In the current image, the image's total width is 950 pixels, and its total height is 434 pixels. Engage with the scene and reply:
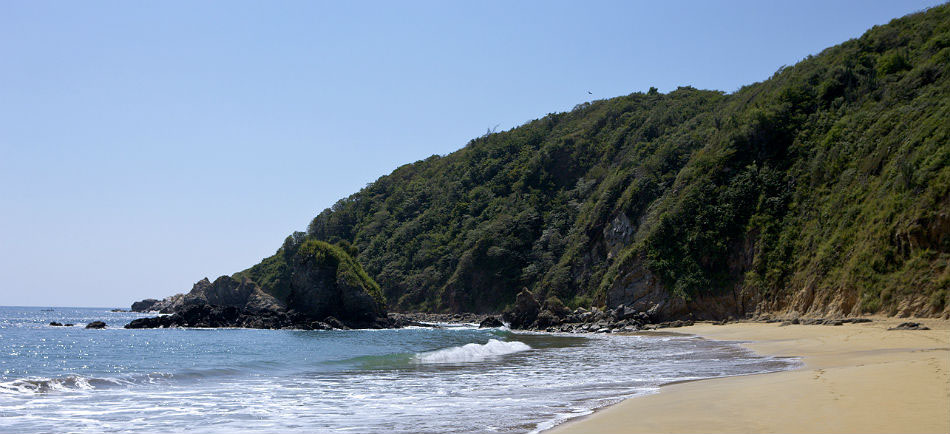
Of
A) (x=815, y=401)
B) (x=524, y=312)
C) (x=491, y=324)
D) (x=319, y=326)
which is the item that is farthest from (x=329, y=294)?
(x=815, y=401)

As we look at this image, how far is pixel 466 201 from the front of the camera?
94000mm

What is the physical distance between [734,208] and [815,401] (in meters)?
39.7

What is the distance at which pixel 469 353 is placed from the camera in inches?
1059

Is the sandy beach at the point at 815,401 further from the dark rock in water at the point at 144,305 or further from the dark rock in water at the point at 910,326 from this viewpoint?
the dark rock in water at the point at 144,305

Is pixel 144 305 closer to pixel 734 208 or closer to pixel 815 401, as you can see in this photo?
pixel 734 208

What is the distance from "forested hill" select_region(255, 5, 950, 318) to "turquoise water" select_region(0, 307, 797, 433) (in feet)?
36.8

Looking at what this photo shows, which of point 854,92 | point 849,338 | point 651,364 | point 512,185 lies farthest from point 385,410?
point 512,185

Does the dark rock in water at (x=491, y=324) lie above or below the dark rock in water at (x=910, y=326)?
below

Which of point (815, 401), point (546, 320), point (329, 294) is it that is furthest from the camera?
point (329, 294)

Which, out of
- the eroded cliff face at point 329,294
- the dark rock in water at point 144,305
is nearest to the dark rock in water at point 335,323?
the eroded cliff face at point 329,294

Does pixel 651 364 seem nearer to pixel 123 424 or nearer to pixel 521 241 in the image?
pixel 123 424

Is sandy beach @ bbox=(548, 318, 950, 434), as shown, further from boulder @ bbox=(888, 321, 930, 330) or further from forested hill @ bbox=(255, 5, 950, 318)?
forested hill @ bbox=(255, 5, 950, 318)

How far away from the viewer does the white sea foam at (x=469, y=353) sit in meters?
24.9

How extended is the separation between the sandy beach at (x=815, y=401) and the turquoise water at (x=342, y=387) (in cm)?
116
